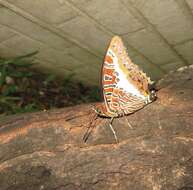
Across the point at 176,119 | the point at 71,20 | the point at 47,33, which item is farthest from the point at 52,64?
the point at 176,119

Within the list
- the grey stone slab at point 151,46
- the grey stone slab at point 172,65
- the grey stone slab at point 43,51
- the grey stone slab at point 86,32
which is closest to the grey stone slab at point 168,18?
the grey stone slab at point 151,46

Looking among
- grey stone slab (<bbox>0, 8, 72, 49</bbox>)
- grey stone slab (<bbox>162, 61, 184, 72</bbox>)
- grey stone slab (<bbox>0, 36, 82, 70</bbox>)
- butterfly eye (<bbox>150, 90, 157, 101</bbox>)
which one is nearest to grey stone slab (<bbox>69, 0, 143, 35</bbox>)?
grey stone slab (<bbox>0, 8, 72, 49</bbox>)

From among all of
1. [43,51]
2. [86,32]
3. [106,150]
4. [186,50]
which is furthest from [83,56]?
[106,150]

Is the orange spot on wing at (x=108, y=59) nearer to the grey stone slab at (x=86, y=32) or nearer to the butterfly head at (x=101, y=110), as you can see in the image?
the butterfly head at (x=101, y=110)

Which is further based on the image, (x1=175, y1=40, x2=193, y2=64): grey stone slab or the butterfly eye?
(x1=175, y1=40, x2=193, y2=64): grey stone slab

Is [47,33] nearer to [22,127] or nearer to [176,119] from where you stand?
[22,127]

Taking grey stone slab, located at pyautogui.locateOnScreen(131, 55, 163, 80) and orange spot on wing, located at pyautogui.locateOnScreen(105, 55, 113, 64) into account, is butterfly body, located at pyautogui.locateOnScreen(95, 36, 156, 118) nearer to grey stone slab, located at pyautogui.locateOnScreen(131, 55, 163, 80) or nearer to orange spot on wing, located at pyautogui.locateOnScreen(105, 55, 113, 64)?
orange spot on wing, located at pyautogui.locateOnScreen(105, 55, 113, 64)
